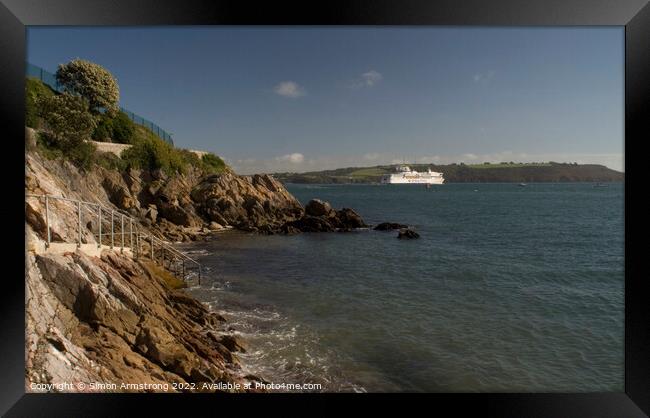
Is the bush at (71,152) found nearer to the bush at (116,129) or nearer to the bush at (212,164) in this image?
the bush at (116,129)

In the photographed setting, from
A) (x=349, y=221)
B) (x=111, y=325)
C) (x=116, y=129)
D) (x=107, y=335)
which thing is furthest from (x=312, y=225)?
→ (x=107, y=335)

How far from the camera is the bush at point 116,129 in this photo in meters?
21.8

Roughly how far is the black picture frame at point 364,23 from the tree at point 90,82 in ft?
70.1

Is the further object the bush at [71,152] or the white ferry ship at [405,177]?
the white ferry ship at [405,177]

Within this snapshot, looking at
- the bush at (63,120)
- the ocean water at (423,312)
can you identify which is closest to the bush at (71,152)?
the bush at (63,120)

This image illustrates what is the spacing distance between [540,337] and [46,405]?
10.3m

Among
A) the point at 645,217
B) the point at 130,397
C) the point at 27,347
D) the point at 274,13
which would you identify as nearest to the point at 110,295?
the point at 27,347

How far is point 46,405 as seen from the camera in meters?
3.94

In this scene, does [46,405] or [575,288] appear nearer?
[46,405]

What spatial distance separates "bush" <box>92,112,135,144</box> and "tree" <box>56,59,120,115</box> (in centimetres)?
48

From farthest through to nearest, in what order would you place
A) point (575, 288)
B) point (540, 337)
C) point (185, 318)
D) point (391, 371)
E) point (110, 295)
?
1. point (575, 288)
2. point (540, 337)
3. point (185, 318)
4. point (391, 371)
5. point (110, 295)

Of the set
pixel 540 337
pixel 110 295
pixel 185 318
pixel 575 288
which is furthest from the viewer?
pixel 575 288

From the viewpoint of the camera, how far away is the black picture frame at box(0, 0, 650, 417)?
12.7ft

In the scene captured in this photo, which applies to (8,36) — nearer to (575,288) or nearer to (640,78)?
(640,78)
